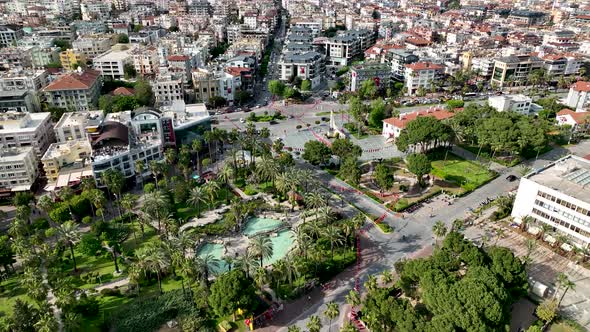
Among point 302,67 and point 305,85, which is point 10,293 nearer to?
point 305,85

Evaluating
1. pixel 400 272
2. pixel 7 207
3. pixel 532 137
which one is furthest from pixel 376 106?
pixel 7 207

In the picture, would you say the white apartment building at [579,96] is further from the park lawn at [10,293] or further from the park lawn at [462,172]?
the park lawn at [10,293]

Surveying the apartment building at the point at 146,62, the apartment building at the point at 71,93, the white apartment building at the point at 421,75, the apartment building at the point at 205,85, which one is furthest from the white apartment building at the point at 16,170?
the white apartment building at the point at 421,75

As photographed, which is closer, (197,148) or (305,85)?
(197,148)

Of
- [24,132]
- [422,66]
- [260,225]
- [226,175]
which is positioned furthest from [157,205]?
[422,66]

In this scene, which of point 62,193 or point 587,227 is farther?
point 62,193

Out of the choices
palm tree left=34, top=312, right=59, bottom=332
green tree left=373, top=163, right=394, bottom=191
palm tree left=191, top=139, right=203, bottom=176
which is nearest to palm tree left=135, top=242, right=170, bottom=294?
palm tree left=34, top=312, right=59, bottom=332

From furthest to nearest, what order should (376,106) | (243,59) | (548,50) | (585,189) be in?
1. (548,50)
2. (243,59)
3. (376,106)
4. (585,189)

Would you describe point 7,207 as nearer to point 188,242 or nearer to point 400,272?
point 188,242

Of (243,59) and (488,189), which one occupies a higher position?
(243,59)
